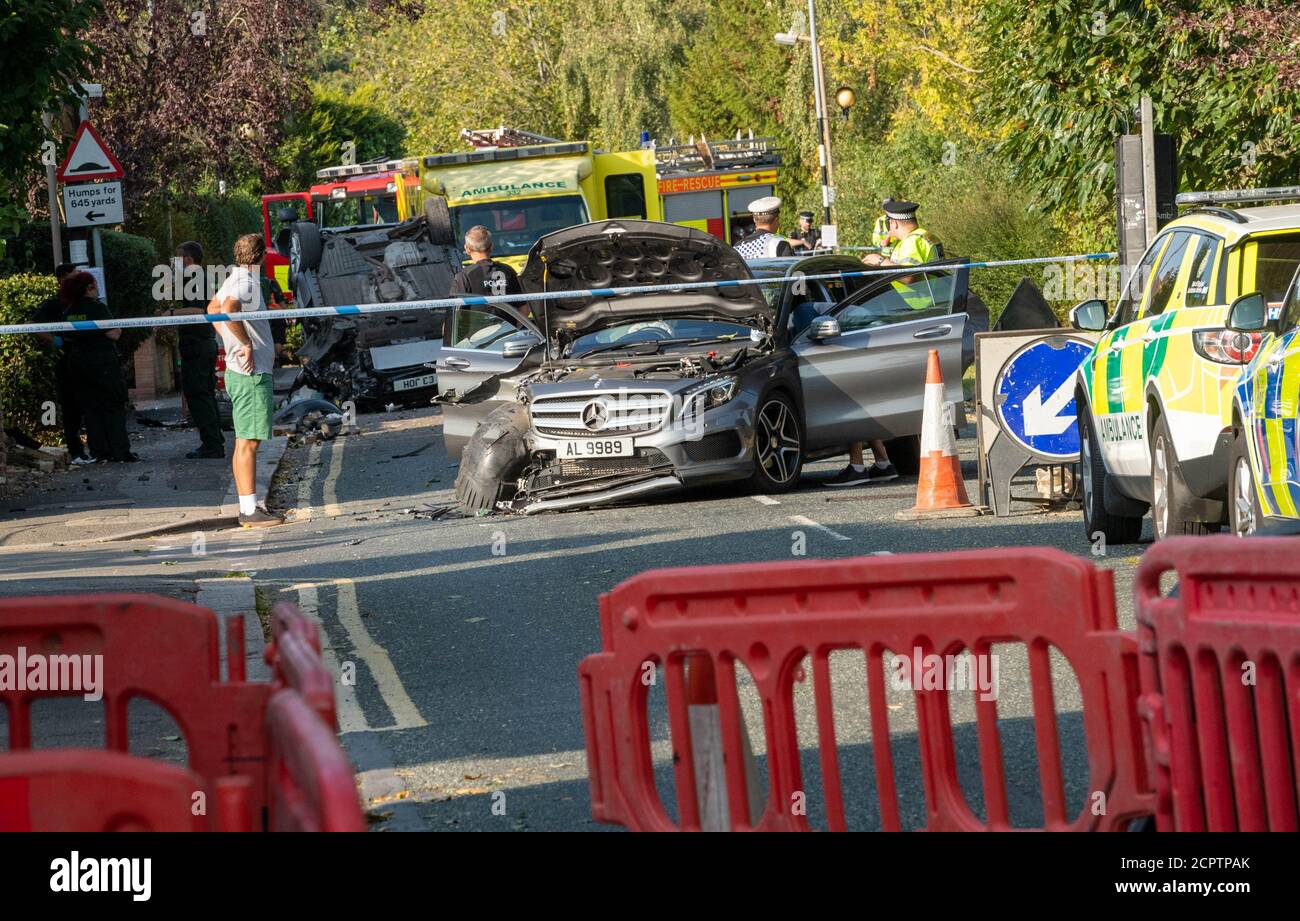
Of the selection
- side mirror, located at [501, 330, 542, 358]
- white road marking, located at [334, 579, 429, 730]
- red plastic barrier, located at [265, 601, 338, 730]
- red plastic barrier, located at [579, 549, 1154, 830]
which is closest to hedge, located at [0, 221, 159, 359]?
side mirror, located at [501, 330, 542, 358]

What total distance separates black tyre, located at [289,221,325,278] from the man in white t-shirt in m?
11.3

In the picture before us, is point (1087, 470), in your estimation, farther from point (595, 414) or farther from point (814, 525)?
point (595, 414)

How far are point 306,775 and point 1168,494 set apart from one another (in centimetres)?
734

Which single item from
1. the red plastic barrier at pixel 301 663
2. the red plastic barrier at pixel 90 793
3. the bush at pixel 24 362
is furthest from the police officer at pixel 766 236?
the red plastic barrier at pixel 90 793

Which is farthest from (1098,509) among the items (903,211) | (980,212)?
(980,212)

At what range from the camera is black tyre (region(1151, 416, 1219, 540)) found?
30.9 feet

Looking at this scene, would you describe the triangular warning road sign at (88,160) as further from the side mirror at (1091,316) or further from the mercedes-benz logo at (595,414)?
the side mirror at (1091,316)

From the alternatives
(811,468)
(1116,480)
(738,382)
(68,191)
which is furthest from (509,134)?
(1116,480)

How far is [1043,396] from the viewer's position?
12.4 m

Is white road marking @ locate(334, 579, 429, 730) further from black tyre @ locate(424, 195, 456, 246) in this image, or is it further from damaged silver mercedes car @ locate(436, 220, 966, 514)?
black tyre @ locate(424, 195, 456, 246)

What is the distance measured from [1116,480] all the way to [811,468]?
6.29m

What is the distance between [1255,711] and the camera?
4254 mm
